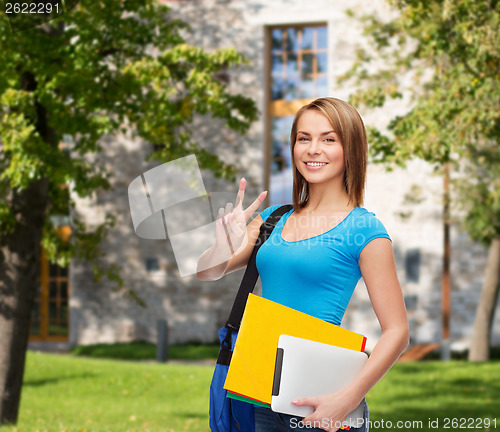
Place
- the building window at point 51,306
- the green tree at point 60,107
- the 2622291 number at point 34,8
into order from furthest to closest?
1. the building window at point 51,306
2. the green tree at point 60,107
3. the 2622291 number at point 34,8

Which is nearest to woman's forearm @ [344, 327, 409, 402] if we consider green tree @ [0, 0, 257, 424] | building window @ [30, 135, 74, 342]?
green tree @ [0, 0, 257, 424]

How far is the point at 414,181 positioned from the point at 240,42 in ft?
19.6

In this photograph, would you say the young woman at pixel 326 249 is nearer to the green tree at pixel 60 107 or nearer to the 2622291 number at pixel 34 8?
the 2622291 number at pixel 34 8

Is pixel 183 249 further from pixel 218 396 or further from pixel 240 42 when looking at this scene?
pixel 240 42

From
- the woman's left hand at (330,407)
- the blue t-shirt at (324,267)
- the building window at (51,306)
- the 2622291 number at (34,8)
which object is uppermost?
the 2622291 number at (34,8)

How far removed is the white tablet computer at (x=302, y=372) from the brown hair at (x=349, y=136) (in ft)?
1.62

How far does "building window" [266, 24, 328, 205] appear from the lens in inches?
702

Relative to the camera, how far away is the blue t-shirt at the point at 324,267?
190 centimetres

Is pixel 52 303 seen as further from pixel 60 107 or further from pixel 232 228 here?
pixel 232 228

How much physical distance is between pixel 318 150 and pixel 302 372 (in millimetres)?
655

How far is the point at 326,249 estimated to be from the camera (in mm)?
1902

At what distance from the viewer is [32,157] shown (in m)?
6.79

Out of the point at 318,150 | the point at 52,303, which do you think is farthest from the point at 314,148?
the point at 52,303

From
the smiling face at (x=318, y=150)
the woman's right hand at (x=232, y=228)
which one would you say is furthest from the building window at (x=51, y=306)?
the smiling face at (x=318, y=150)
